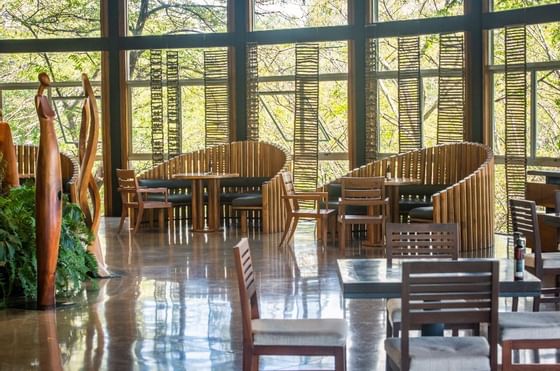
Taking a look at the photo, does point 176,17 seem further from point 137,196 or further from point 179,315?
point 179,315

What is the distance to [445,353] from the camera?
404cm

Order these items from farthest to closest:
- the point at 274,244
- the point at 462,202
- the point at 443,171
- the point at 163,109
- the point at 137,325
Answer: the point at 163,109 < the point at 443,171 < the point at 274,244 < the point at 462,202 < the point at 137,325

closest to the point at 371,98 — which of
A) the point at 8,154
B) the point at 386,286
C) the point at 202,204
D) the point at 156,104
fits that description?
the point at 202,204

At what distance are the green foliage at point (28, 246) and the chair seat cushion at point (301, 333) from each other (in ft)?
13.6

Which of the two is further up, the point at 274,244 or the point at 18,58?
the point at 18,58

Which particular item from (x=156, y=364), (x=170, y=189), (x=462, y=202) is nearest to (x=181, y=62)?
(x=170, y=189)

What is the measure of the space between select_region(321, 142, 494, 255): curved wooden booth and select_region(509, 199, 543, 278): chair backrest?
3.87 meters

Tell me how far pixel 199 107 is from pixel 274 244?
15.5 feet

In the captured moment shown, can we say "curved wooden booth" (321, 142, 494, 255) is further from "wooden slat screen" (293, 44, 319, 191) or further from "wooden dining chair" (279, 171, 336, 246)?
"wooden slat screen" (293, 44, 319, 191)

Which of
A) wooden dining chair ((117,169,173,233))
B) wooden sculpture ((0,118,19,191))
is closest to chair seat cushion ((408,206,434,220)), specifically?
wooden dining chair ((117,169,173,233))

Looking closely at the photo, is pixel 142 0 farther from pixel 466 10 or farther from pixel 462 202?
pixel 462 202

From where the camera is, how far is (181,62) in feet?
51.4

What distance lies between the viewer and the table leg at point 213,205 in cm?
1341

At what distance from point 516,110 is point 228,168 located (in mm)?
4841
